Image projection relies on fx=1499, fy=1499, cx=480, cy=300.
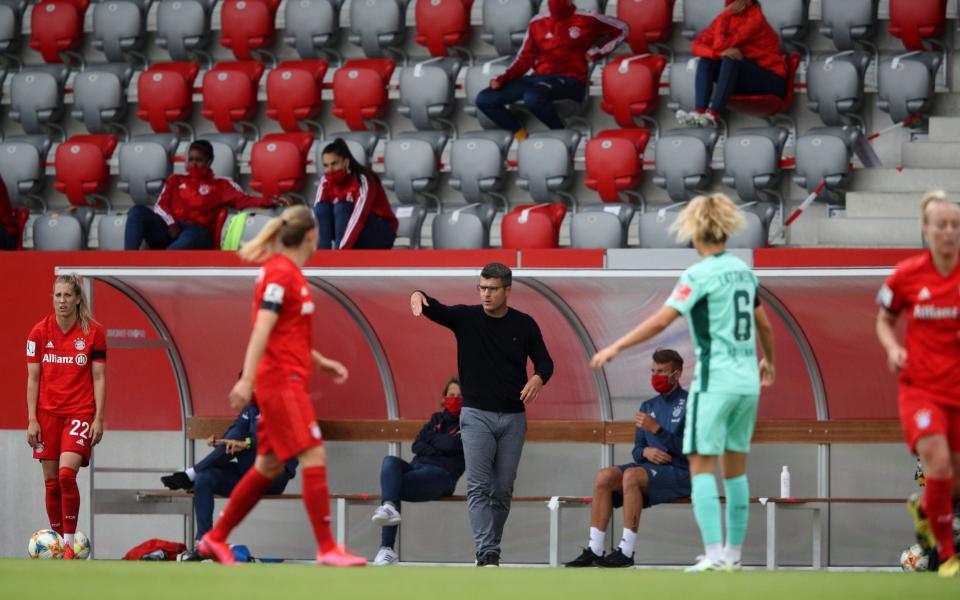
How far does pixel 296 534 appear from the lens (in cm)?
1162

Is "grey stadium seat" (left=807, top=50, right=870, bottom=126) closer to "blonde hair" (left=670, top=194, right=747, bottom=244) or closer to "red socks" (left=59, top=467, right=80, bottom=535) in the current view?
"blonde hair" (left=670, top=194, right=747, bottom=244)

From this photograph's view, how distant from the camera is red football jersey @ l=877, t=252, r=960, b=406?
648 centimetres

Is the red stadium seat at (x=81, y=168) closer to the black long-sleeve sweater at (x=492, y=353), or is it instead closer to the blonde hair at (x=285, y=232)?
the black long-sleeve sweater at (x=492, y=353)

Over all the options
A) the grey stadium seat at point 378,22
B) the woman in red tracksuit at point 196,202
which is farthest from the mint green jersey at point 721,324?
the grey stadium seat at point 378,22

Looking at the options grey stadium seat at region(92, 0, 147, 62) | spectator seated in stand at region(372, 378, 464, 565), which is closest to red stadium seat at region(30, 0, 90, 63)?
grey stadium seat at region(92, 0, 147, 62)

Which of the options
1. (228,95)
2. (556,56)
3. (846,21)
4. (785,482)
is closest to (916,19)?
(846,21)

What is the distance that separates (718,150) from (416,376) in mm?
3958

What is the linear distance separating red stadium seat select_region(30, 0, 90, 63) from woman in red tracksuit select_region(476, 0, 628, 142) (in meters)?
5.22

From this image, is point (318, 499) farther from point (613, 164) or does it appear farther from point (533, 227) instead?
point (613, 164)

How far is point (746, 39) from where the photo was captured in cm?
1280

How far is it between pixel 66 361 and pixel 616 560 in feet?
12.6

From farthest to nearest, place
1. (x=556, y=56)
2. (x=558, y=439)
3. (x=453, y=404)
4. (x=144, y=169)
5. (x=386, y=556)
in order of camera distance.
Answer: (x=144, y=169)
(x=556, y=56)
(x=558, y=439)
(x=453, y=404)
(x=386, y=556)

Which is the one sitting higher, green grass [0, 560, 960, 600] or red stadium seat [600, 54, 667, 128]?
red stadium seat [600, 54, 667, 128]

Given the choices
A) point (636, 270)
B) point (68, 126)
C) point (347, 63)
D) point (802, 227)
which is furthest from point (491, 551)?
point (68, 126)
